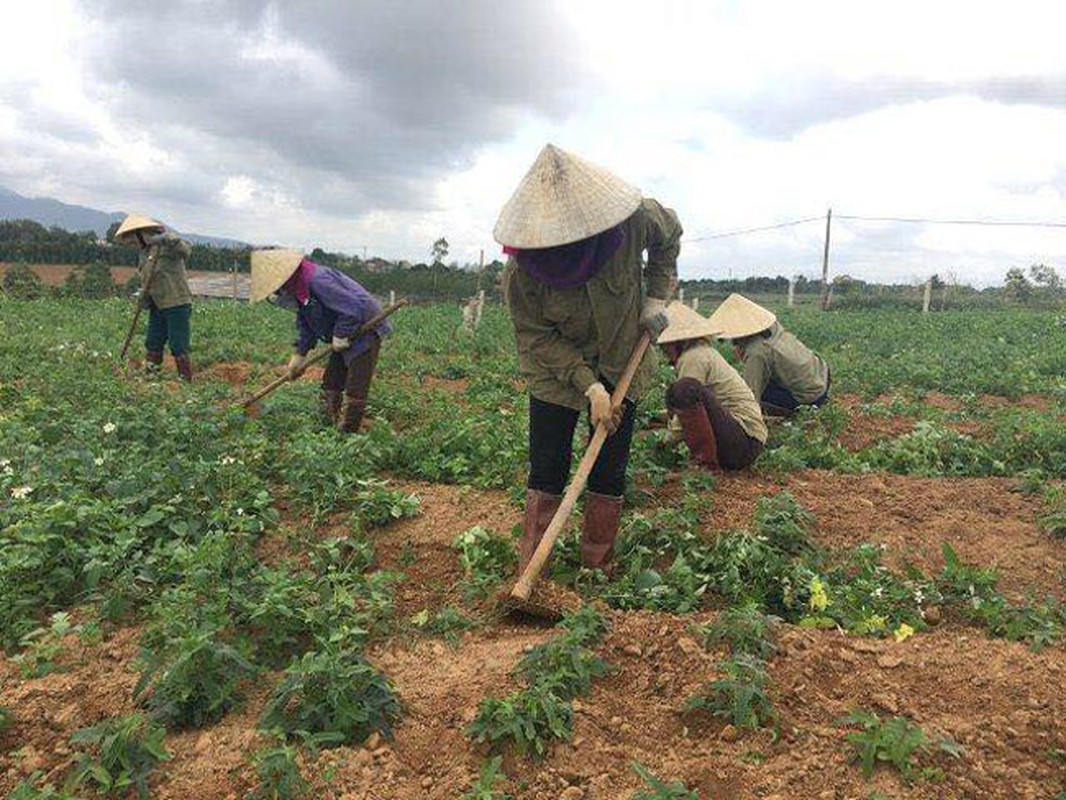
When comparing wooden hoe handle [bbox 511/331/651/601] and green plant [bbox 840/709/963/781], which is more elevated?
wooden hoe handle [bbox 511/331/651/601]

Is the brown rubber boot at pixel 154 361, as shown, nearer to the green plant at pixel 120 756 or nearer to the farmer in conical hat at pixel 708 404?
the farmer in conical hat at pixel 708 404

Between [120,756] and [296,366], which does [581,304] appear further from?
[296,366]

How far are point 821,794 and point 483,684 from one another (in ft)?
3.24

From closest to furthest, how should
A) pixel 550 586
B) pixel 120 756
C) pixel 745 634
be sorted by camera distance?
1. pixel 120 756
2. pixel 745 634
3. pixel 550 586

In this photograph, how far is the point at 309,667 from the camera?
235cm

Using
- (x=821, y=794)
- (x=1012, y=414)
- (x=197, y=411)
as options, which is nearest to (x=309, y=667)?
(x=821, y=794)

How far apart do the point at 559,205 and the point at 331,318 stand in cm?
340

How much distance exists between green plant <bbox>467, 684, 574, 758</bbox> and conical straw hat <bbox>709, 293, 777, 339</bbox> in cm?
374

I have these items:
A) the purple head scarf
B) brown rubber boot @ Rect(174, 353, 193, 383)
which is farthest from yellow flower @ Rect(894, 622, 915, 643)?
brown rubber boot @ Rect(174, 353, 193, 383)

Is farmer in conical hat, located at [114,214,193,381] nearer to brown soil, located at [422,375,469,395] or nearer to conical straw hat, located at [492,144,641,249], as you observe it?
brown soil, located at [422,375,469,395]

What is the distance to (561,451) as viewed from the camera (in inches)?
138

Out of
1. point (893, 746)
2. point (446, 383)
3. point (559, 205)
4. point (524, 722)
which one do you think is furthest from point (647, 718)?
point (446, 383)

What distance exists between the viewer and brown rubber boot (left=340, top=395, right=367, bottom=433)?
19.1 ft

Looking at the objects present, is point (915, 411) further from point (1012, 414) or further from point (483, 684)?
point (483, 684)
